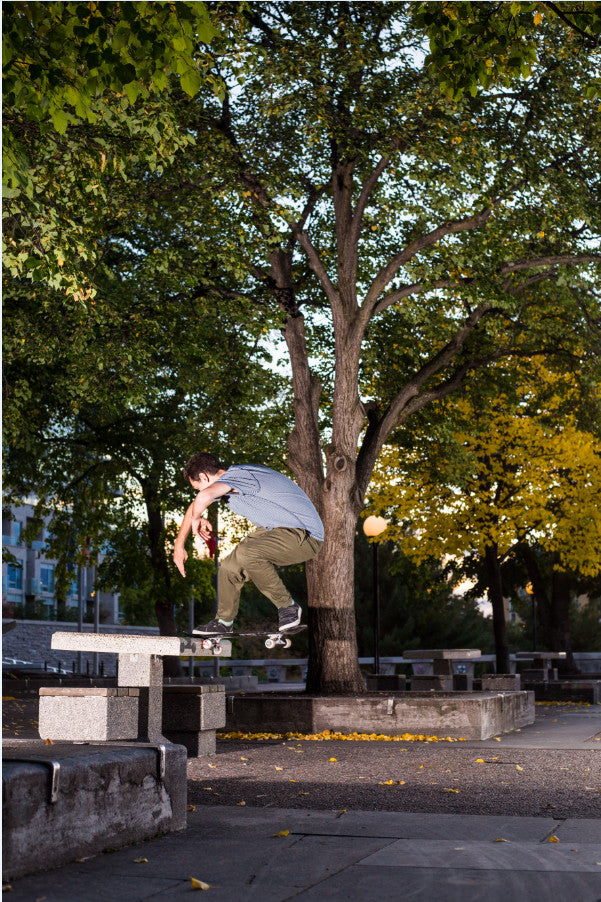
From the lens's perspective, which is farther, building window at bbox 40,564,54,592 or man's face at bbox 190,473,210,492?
building window at bbox 40,564,54,592

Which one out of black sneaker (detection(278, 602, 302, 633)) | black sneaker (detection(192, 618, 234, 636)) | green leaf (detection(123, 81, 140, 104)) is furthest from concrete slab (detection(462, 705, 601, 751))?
green leaf (detection(123, 81, 140, 104))

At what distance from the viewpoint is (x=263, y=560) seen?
7.87 metres

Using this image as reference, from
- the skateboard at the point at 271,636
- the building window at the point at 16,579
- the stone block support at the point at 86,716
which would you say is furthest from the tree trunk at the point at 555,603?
the building window at the point at 16,579

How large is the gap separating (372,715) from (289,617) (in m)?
6.02

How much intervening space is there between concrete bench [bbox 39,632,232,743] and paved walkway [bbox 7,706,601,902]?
0.72 meters

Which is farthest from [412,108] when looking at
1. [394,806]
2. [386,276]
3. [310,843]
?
[310,843]

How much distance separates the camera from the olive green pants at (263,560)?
7.75 m

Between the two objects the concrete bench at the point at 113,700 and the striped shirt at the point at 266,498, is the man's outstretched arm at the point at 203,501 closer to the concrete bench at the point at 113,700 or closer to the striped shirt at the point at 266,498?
the striped shirt at the point at 266,498

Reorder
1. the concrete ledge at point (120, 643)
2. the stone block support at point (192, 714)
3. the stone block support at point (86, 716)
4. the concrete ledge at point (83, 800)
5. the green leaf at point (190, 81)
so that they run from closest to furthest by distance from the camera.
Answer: the concrete ledge at point (83, 800), the stone block support at point (86, 716), the concrete ledge at point (120, 643), the green leaf at point (190, 81), the stone block support at point (192, 714)

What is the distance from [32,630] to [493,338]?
124 feet

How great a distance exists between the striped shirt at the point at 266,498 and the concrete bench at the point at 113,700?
105 cm

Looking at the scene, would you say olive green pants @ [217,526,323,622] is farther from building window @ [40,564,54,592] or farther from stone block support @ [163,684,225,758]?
building window @ [40,564,54,592]

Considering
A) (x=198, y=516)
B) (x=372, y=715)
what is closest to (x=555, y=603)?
(x=372, y=715)

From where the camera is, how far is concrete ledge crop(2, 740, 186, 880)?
455cm
